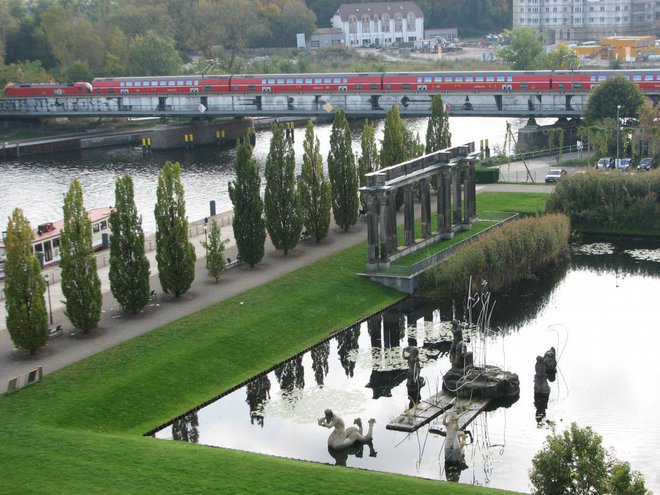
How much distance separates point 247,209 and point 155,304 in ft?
29.2

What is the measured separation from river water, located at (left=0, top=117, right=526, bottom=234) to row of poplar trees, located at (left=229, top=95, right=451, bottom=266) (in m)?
19.2

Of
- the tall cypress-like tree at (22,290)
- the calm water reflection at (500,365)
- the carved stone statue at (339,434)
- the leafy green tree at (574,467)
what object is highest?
the tall cypress-like tree at (22,290)

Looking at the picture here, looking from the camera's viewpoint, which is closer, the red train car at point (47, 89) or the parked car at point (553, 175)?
the parked car at point (553, 175)

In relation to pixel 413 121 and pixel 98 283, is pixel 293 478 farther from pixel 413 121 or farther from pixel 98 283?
pixel 413 121

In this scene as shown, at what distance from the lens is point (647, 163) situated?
95.6 meters

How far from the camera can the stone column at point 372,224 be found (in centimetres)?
6250

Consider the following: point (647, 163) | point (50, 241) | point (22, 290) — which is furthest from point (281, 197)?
point (647, 163)

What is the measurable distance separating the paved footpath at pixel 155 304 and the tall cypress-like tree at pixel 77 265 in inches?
48.4

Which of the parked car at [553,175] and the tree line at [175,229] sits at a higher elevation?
the tree line at [175,229]

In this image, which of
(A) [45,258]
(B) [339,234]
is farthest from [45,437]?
(B) [339,234]

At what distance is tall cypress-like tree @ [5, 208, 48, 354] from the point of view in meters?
48.1

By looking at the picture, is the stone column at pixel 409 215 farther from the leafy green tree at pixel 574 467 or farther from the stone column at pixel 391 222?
the leafy green tree at pixel 574 467

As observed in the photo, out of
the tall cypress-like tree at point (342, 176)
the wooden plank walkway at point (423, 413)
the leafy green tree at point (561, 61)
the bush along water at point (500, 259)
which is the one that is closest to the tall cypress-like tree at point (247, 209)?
the bush along water at point (500, 259)

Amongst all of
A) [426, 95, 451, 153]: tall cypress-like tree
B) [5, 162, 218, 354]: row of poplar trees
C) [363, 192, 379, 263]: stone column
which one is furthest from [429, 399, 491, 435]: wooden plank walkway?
[426, 95, 451, 153]: tall cypress-like tree
